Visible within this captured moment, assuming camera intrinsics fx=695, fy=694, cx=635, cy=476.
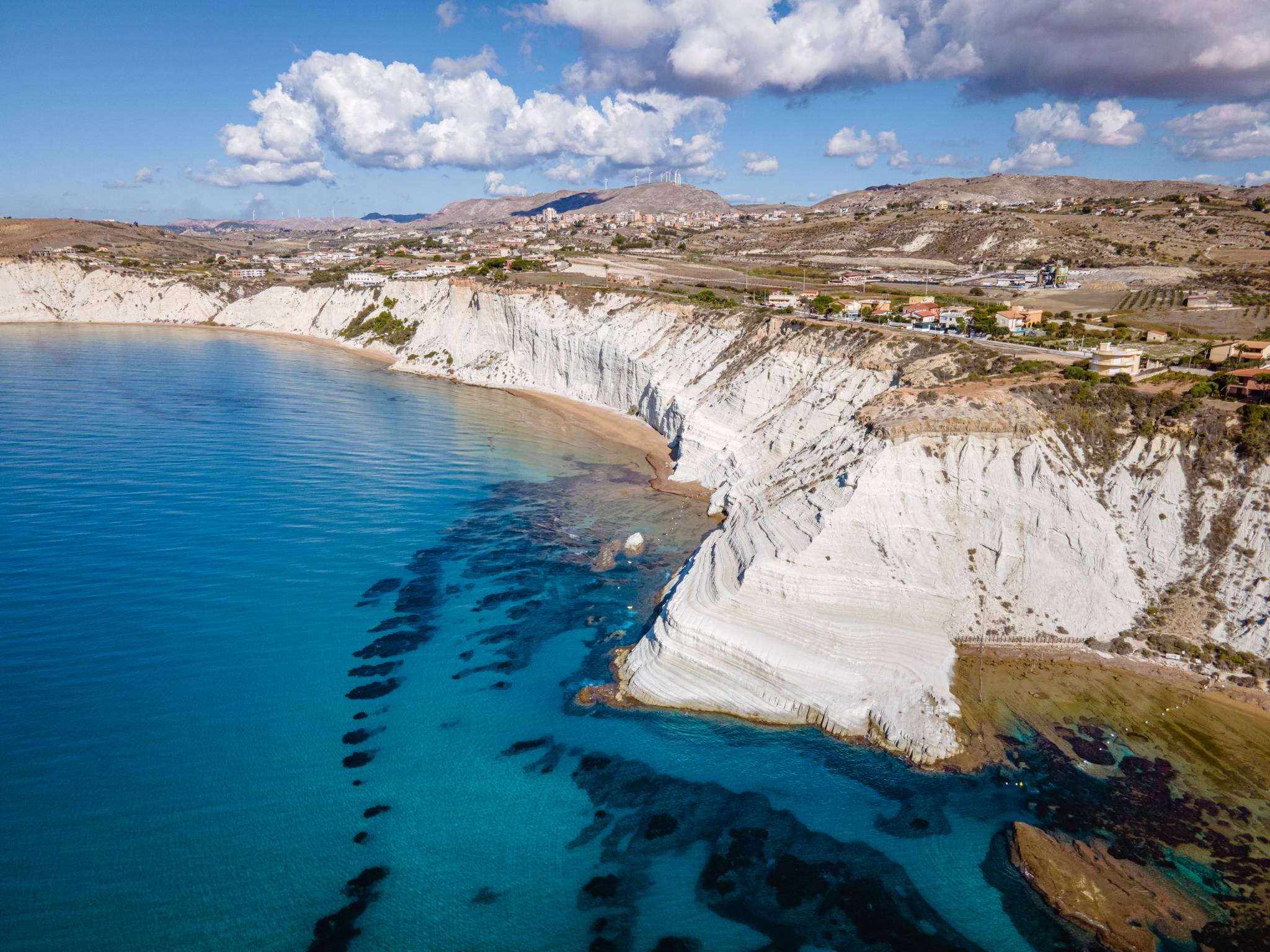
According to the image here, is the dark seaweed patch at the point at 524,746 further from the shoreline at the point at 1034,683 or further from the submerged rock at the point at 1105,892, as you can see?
the submerged rock at the point at 1105,892

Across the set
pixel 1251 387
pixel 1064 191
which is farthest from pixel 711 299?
pixel 1064 191

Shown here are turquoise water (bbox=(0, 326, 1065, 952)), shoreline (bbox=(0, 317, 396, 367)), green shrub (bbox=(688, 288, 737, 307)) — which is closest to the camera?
turquoise water (bbox=(0, 326, 1065, 952))

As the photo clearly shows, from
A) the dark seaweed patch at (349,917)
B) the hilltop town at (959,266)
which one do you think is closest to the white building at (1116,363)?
the hilltop town at (959,266)

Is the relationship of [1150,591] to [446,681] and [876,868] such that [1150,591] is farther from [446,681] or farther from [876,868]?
[446,681]

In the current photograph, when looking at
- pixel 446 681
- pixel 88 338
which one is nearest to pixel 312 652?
pixel 446 681

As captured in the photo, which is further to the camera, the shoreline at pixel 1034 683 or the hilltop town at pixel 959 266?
the hilltop town at pixel 959 266

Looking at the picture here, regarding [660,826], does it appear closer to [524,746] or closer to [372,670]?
[524,746]

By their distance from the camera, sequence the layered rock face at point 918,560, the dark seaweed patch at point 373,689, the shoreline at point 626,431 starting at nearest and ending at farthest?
the dark seaweed patch at point 373,689, the layered rock face at point 918,560, the shoreline at point 626,431

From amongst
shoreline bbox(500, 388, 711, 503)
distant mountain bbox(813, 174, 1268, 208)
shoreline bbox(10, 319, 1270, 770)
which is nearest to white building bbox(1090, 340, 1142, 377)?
shoreline bbox(10, 319, 1270, 770)

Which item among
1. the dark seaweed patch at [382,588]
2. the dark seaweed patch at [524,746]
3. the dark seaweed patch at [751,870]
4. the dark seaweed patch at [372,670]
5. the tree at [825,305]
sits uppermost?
the tree at [825,305]

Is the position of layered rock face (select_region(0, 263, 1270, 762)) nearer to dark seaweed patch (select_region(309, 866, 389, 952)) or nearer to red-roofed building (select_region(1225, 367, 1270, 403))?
red-roofed building (select_region(1225, 367, 1270, 403))
